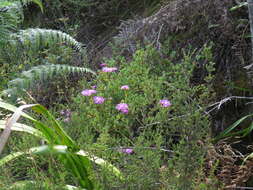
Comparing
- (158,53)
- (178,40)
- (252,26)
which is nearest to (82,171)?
(252,26)

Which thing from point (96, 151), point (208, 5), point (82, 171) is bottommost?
point (82, 171)

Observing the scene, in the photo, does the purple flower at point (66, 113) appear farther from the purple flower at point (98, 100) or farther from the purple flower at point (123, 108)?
the purple flower at point (123, 108)

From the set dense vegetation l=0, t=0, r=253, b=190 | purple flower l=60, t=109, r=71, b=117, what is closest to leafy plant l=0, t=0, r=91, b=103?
dense vegetation l=0, t=0, r=253, b=190

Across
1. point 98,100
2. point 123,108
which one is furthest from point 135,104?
point 98,100

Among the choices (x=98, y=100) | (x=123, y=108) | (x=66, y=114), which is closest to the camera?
(x=123, y=108)

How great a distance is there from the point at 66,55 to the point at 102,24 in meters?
0.90

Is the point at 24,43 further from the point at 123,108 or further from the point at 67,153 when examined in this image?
the point at 67,153

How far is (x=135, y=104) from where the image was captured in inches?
88.0

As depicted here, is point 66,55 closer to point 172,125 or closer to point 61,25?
point 61,25

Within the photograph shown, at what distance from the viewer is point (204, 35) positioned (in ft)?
9.53

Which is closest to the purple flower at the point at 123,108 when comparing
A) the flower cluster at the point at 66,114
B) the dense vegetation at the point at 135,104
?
the dense vegetation at the point at 135,104

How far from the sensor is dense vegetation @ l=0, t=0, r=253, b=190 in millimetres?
1761

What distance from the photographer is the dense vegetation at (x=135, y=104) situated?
1.76m

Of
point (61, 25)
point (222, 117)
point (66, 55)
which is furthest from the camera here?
point (61, 25)
